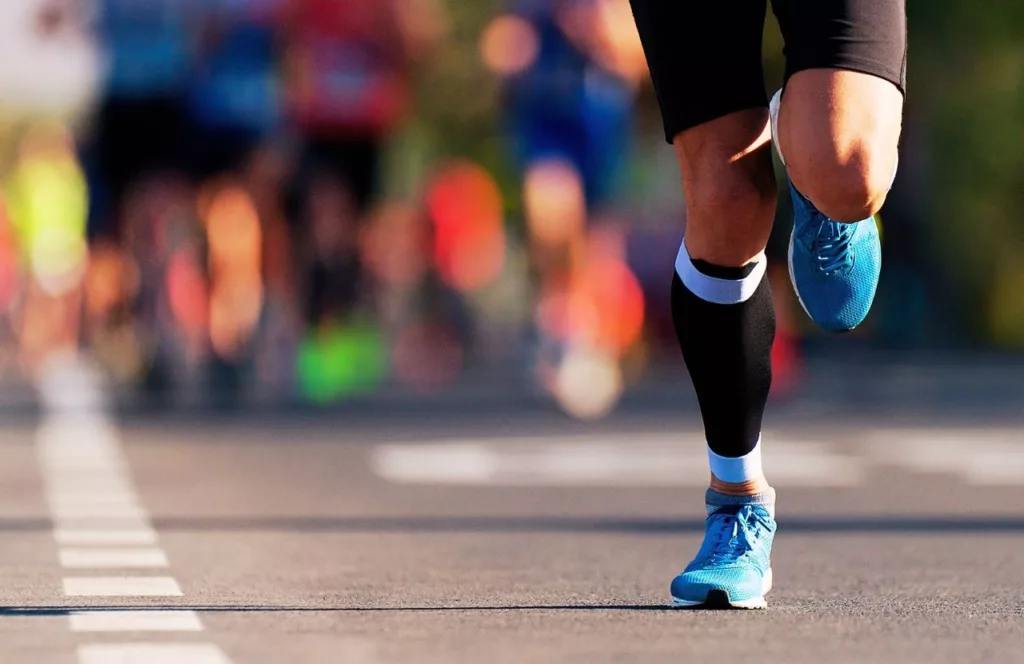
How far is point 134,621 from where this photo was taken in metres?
4.84

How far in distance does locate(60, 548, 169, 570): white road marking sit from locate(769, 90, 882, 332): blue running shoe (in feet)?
5.73

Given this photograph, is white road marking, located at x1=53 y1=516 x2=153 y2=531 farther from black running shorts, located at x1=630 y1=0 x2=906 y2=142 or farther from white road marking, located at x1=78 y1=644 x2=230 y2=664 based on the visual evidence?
white road marking, located at x1=78 y1=644 x2=230 y2=664

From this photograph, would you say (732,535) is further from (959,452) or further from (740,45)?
(959,452)

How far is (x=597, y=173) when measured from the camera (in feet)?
41.8

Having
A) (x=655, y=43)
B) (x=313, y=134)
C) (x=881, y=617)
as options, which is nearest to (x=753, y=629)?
(x=881, y=617)

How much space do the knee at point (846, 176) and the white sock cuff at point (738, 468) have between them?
2.17 feet

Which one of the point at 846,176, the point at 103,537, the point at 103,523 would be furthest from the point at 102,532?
the point at 846,176

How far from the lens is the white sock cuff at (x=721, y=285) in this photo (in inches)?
209

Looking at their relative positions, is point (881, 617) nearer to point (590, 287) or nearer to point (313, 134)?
point (590, 287)

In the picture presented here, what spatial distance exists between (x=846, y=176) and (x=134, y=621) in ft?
5.00

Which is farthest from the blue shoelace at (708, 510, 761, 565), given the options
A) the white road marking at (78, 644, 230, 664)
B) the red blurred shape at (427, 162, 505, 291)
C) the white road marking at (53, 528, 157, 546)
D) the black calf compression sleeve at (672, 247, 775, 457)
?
the red blurred shape at (427, 162, 505, 291)

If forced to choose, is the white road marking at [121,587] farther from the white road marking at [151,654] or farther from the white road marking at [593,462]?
the white road marking at [593,462]

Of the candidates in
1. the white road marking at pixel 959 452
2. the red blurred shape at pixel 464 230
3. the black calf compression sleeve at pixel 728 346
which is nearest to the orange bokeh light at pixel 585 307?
the white road marking at pixel 959 452

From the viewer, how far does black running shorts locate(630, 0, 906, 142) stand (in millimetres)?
4859
